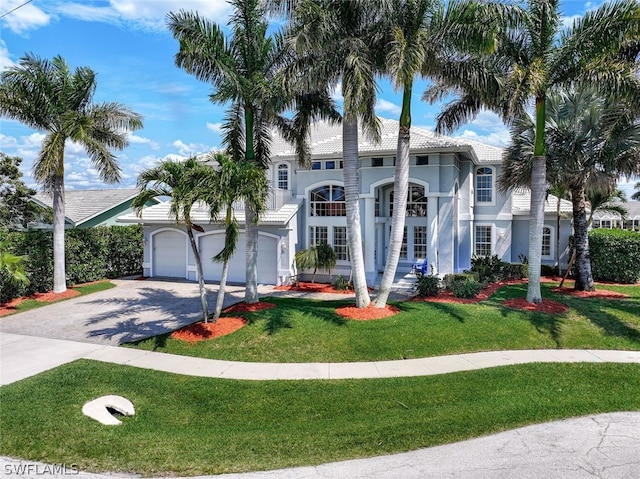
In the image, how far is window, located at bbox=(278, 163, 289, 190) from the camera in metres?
21.3

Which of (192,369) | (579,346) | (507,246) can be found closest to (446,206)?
(507,246)

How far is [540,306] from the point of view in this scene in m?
12.9

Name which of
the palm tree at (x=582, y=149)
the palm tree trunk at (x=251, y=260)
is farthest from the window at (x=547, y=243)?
the palm tree trunk at (x=251, y=260)

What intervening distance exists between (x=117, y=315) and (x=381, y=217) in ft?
39.8

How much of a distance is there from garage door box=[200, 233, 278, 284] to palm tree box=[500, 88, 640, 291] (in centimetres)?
1137

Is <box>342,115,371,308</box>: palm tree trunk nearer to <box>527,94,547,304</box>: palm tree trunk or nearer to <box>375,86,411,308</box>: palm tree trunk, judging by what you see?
<box>375,86,411,308</box>: palm tree trunk

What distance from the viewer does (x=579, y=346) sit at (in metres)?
10.3

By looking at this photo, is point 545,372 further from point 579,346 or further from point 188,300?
point 188,300

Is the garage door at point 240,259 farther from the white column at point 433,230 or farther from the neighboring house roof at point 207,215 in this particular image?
the white column at point 433,230

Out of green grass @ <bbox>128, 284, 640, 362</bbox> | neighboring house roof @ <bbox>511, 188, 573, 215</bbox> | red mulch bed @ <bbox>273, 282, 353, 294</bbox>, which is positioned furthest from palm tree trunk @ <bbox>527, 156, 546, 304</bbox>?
neighboring house roof @ <bbox>511, 188, 573, 215</bbox>

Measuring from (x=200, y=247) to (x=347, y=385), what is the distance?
1465 centimetres

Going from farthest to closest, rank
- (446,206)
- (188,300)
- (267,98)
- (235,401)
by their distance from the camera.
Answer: (446,206), (188,300), (267,98), (235,401)

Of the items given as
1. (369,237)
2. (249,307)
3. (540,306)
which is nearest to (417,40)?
(540,306)

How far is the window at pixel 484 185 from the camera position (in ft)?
73.4
